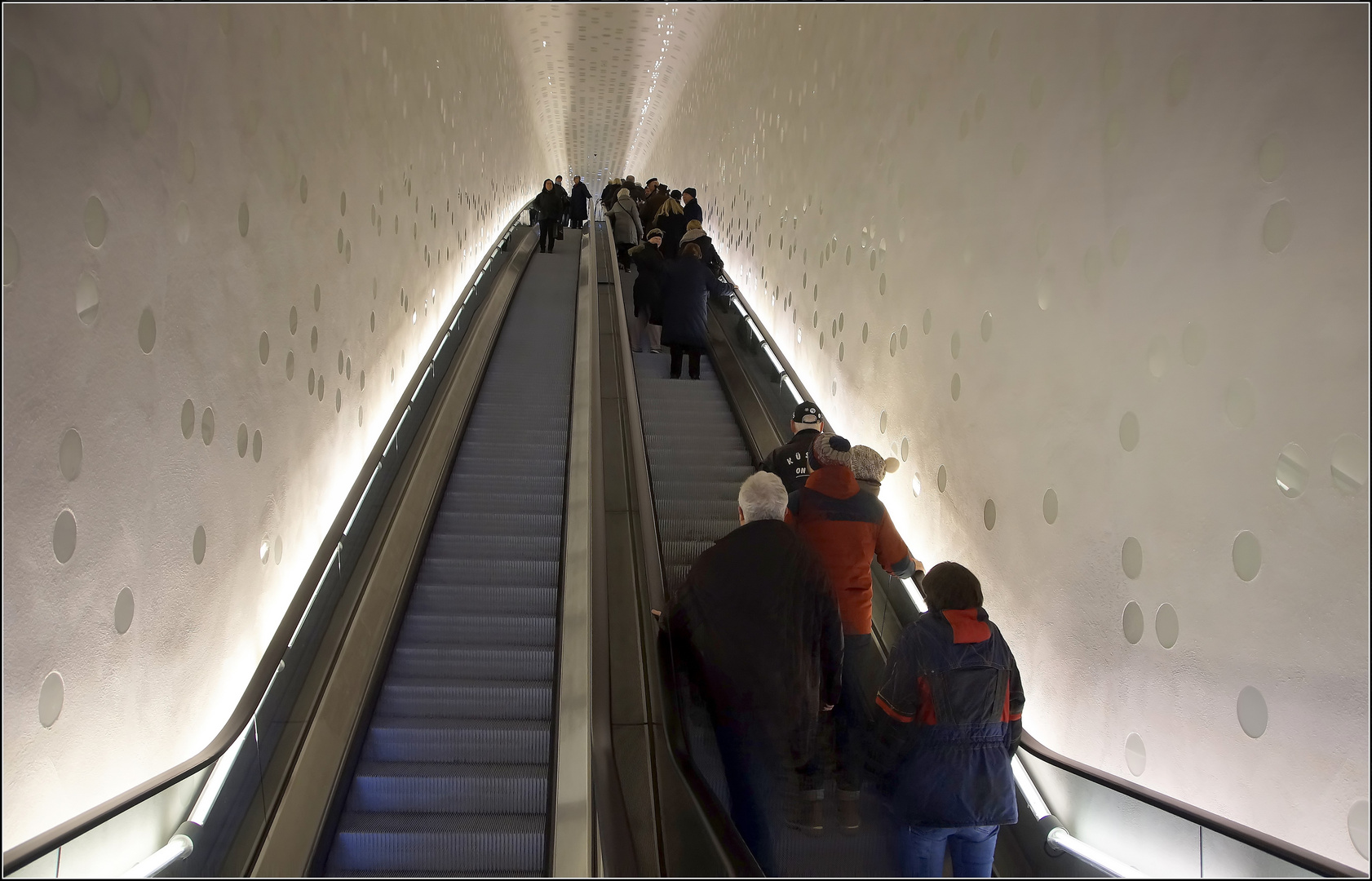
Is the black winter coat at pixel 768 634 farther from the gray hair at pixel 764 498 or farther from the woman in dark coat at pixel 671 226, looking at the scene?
the woman in dark coat at pixel 671 226

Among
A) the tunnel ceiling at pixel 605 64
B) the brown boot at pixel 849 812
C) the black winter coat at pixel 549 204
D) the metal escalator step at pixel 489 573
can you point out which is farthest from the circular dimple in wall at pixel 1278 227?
the black winter coat at pixel 549 204

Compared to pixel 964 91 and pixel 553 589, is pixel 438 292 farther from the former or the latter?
pixel 964 91

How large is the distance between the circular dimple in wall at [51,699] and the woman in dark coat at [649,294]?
6.35 meters

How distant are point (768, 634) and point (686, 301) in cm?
510

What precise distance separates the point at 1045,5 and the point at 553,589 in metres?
3.62

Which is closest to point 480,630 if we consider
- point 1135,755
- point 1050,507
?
point 1050,507

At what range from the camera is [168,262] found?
3.00 m

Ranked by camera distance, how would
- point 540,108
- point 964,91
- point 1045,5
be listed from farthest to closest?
1. point 540,108
2. point 964,91
3. point 1045,5

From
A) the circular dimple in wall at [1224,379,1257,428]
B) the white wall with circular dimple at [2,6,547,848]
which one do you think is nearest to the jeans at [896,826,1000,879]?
the circular dimple in wall at [1224,379,1257,428]

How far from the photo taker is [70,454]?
8.05ft

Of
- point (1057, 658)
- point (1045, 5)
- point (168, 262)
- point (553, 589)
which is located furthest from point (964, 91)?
point (168, 262)

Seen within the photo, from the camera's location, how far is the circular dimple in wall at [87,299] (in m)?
2.49

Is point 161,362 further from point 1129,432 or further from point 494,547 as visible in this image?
point 1129,432

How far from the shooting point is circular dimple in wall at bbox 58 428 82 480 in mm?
2414
